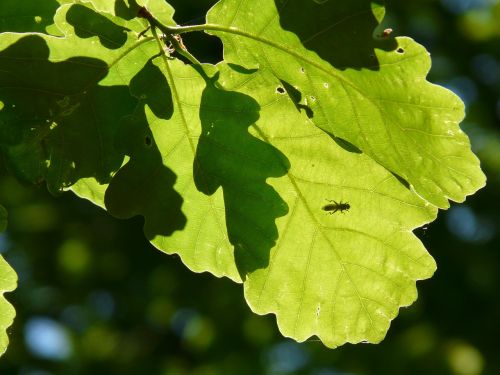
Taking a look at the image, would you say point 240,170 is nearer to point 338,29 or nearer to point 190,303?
point 338,29

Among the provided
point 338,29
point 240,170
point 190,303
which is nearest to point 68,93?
point 240,170

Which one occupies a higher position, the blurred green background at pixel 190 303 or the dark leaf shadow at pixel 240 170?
the dark leaf shadow at pixel 240 170

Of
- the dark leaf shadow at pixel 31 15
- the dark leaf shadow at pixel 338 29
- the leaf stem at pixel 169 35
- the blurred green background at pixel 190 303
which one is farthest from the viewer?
the blurred green background at pixel 190 303

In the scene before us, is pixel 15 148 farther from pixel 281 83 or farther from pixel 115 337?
pixel 115 337

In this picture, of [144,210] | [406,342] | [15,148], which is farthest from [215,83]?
[406,342]

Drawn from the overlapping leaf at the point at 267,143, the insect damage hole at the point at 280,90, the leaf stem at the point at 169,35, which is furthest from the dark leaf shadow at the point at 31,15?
the insect damage hole at the point at 280,90

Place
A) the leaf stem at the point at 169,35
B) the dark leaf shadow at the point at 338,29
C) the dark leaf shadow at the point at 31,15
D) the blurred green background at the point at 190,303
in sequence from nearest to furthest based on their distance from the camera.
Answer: the dark leaf shadow at the point at 338,29
the leaf stem at the point at 169,35
the dark leaf shadow at the point at 31,15
the blurred green background at the point at 190,303

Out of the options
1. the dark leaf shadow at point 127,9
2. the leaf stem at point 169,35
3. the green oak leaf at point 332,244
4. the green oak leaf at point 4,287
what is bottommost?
the green oak leaf at point 4,287

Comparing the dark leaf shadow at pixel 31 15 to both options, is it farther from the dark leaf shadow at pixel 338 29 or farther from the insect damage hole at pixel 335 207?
the insect damage hole at pixel 335 207
